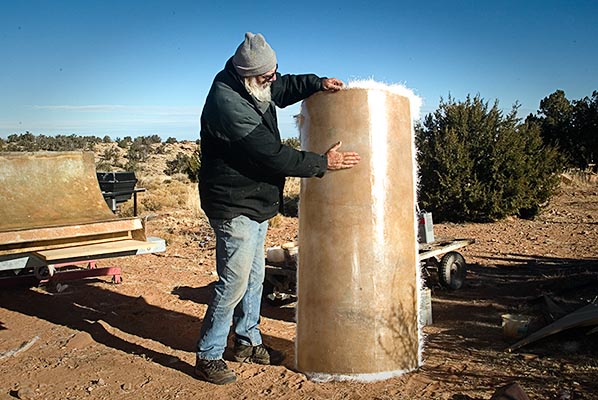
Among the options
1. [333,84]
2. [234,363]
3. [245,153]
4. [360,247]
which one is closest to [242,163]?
[245,153]

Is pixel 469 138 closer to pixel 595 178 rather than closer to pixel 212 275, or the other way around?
pixel 212 275

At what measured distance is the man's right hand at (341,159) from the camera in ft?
11.7

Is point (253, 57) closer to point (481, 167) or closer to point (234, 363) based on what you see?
point (234, 363)

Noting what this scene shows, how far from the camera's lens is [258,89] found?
3.72 meters

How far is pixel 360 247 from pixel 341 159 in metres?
0.54

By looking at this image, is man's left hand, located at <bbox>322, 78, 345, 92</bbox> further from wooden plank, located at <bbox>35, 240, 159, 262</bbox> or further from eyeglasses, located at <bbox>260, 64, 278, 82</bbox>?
wooden plank, located at <bbox>35, 240, 159, 262</bbox>

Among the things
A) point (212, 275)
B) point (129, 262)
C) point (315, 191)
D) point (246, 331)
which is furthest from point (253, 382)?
point (129, 262)

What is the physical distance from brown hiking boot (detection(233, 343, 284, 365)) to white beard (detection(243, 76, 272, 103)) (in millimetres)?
1726

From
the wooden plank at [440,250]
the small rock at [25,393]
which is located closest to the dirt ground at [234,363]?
the small rock at [25,393]

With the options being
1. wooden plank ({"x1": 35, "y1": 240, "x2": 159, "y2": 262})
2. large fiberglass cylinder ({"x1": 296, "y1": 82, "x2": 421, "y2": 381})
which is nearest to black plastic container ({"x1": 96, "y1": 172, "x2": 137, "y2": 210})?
wooden plank ({"x1": 35, "y1": 240, "x2": 159, "y2": 262})

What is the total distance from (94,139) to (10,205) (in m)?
49.5

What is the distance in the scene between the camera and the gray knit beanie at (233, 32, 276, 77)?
3588mm

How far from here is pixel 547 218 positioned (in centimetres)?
1348

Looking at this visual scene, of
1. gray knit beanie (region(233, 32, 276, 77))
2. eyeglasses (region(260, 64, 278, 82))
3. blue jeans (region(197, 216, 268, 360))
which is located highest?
gray knit beanie (region(233, 32, 276, 77))
